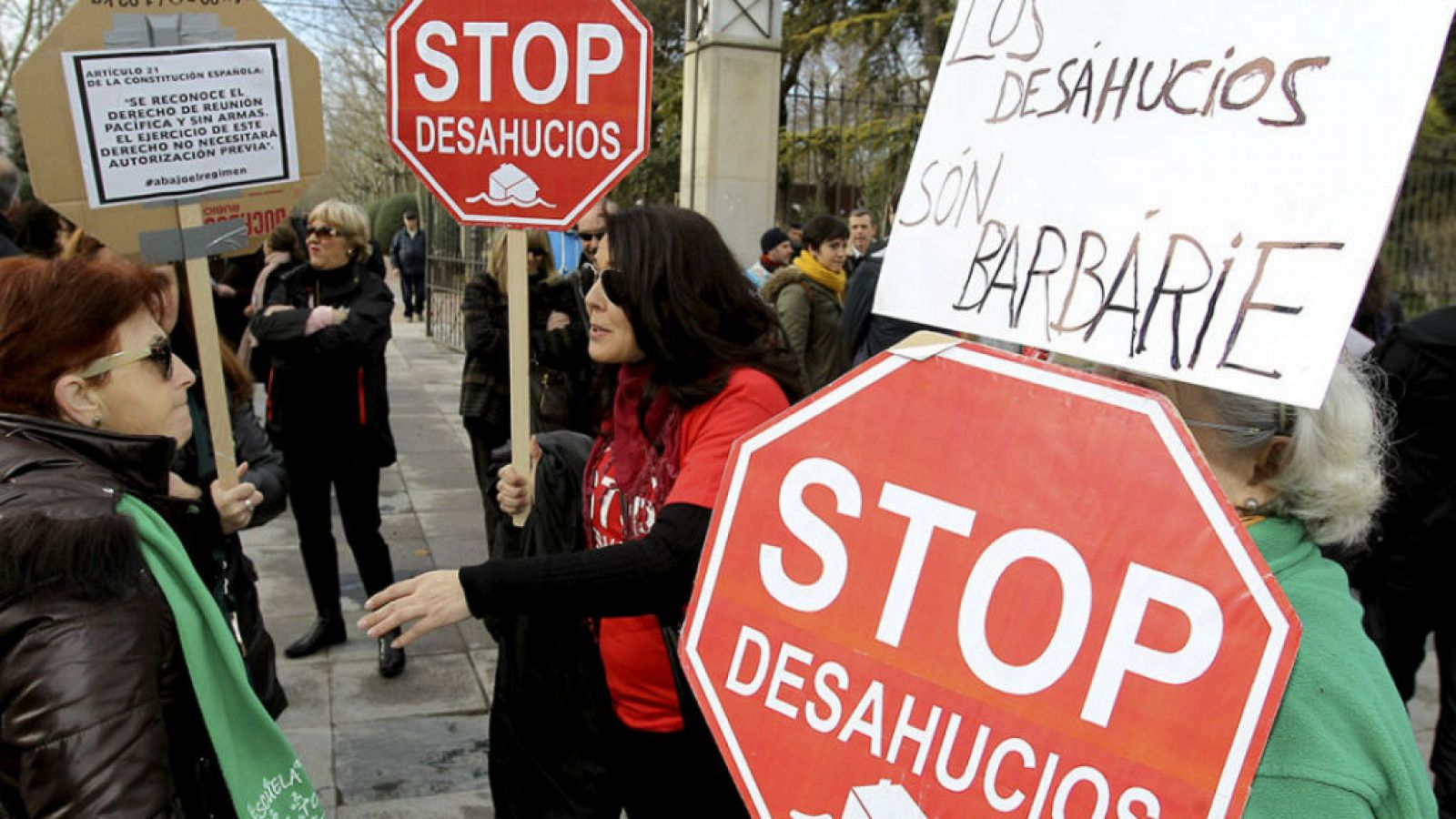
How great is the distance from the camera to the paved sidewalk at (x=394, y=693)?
379cm

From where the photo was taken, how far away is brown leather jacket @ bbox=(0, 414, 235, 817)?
149 centimetres

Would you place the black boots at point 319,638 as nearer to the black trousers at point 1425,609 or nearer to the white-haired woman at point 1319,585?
the black trousers at point 1425,609

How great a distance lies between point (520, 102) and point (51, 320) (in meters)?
1.17

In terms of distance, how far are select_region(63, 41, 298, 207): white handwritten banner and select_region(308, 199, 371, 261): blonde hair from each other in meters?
1.91

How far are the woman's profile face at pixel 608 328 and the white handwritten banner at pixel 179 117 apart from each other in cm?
96

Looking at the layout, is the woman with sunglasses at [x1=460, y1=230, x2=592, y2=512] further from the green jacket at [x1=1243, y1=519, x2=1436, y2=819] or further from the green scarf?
the green jacket at [x1=1243, y1=519, x2=1436, y2=819]

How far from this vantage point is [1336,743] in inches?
48.9

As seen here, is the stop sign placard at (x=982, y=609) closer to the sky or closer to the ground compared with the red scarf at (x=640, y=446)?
closer to the sky

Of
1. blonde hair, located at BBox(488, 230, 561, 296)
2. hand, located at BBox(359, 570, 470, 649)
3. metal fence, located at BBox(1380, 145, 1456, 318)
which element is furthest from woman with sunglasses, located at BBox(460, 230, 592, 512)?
metal fence, located at BBox(1380, 145, 1456, 318)

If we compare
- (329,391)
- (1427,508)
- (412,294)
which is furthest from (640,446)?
(412,294)

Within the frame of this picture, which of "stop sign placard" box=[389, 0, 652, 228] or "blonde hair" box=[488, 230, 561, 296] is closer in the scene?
"stop sign placard" box=[389, 0, 652, 228]

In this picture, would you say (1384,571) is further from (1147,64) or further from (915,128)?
Result: (915,128)

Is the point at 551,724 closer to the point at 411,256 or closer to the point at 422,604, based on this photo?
the point at 422,604

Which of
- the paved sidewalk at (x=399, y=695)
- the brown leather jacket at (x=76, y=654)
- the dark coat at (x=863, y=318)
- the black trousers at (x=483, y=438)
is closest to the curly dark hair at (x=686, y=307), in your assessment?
the brown leather jacket at (x=76, y=654)
